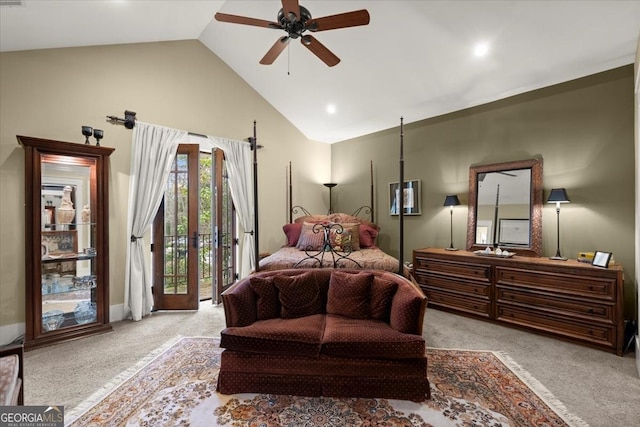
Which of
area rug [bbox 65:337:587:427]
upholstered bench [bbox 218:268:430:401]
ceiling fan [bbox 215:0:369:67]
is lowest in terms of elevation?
area rug [bbox 65:337:587:427]

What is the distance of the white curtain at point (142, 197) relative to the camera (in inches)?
145

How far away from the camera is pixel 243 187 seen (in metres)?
4.68

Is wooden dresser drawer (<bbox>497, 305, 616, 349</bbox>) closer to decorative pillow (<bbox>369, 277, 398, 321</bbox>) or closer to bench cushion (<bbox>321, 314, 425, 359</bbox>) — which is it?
decorative pillow (<bbox>369, 277, 398, 321</bbox>)

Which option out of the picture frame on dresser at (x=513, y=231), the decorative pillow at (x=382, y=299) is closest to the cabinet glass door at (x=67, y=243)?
the decorative pillow at (x=382, y=299)

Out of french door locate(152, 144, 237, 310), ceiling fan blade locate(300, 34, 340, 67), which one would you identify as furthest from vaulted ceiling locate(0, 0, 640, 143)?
french door locate(152, 144, 237, 310)

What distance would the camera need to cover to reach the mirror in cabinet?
2855mm

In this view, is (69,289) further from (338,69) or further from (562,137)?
(562,137)

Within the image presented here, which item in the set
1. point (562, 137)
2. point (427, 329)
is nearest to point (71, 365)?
point (427, 329)

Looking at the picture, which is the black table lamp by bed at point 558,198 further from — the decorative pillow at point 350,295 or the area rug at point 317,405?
the decorative pillow at point 350,295

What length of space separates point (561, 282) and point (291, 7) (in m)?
3.83

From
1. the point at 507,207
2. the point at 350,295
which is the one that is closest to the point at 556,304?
the point at 507,207

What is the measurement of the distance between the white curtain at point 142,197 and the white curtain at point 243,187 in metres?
0.92

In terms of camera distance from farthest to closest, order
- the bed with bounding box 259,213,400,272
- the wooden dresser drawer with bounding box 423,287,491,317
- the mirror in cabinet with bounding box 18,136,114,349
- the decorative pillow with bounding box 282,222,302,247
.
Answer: the decorative pillow with bounding box 282,222,302,247, the wooden dresser drawer with bounding box 423,287,491,317, the bed with bounding box 259,213,400,272, the mirror in cabinet with bounding box 18,136,114,349

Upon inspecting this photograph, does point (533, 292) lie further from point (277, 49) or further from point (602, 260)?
point (277, 49)
